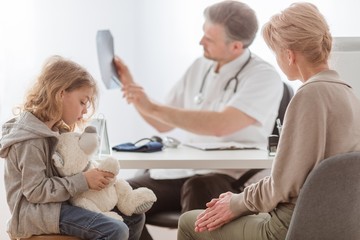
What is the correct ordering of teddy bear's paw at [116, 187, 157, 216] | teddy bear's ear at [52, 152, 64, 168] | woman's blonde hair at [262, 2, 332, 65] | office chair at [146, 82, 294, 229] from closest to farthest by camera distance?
woman's blonde hair at [262, 2, 332, 65] → teddy bear's ear at [52, 152, 64, 168] → teddy bear's paw at [116, 187, 157, 216] → office chair at [146, 82, 294, 229]

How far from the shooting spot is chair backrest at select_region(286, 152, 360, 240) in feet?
5.04

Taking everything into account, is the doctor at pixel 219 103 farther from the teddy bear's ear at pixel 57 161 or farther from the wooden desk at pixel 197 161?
the teddy bear's ear at pixel 57 161

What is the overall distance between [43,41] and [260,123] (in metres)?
1.25

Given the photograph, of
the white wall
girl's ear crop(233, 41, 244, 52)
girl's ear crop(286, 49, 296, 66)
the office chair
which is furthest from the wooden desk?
the white wall

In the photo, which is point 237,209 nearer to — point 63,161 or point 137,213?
point 137,213

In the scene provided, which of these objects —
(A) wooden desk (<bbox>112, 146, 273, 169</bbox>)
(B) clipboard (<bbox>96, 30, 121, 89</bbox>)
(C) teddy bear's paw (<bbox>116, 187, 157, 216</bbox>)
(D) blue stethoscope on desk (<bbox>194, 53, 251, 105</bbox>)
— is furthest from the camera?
(D) blue stethoscope on desk (<bbox>194, 53, 251, 105</bbox>)

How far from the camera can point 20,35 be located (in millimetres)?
3145

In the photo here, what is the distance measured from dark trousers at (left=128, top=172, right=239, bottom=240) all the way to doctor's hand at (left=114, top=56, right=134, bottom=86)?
1.39 ft

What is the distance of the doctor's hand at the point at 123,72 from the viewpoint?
9.04 feet

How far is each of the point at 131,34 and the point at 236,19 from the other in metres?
0.88

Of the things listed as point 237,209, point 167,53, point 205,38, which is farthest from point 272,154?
point 167,53

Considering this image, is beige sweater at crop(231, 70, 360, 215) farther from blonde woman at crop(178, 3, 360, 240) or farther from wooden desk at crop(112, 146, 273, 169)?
wooden desk at crop(112, 146, 273, 169)

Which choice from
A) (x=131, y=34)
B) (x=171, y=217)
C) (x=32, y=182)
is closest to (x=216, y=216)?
(x=32, y=182)

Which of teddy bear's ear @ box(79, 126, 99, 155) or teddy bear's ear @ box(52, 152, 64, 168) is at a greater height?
teddy bear's ear @ box(79, 126, 99, 155)
